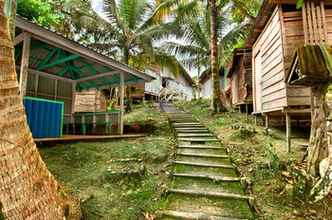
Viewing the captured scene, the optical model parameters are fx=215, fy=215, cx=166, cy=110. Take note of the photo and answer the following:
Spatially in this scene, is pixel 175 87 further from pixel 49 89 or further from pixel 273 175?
pixel 273 175

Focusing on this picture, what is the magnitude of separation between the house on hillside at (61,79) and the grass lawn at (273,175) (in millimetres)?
4405

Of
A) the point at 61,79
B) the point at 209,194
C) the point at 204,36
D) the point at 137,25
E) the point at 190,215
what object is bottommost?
the point at 190,215

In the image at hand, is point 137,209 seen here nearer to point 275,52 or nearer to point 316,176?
point 316,176

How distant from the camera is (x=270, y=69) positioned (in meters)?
7.35

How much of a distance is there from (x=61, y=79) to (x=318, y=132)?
897 centimetres

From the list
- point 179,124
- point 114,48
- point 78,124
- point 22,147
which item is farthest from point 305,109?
point 114,48

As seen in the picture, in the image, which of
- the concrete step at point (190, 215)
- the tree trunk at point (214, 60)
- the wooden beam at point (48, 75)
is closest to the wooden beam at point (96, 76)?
the wooden beam at point (48, 75)

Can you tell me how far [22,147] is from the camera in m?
2.01

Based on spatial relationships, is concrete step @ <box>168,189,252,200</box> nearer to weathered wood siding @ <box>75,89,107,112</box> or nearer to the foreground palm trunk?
the foreground palm trunk

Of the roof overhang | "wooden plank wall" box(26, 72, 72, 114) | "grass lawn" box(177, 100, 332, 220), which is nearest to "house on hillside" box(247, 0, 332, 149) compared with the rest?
"grass lawn" box(177, 100, 332, 220)

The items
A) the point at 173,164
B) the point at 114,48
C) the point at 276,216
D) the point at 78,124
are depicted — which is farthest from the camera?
the point at 114,48

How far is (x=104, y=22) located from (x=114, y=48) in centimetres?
171

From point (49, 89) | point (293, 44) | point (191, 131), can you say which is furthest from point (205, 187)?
point (49, 89)

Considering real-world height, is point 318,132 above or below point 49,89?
below
